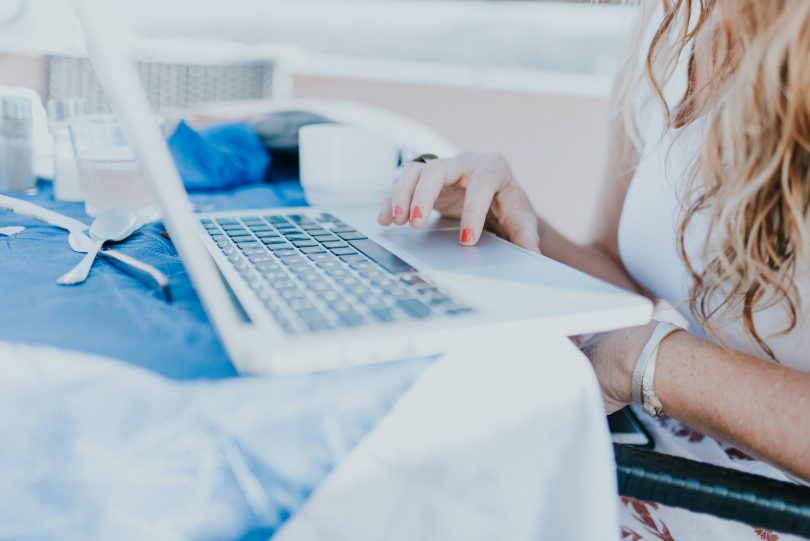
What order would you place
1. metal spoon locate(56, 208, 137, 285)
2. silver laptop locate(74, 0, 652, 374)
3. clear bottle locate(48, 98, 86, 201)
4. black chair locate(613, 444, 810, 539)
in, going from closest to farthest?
silver laptop locate(74, 0, 652, 374) < black chair locate(613, 444, 810, 539) < metal spoon locate(56, 208, 137, 285) < clear bottle locate(48, 98, 86, 201)

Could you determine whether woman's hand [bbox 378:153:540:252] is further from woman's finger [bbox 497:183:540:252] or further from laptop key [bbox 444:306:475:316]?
laptop key [bbox 444:306:475:316]

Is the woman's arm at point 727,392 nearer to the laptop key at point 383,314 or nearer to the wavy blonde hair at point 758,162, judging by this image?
the wavy blonde hair at point 758,162

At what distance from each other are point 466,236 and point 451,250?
3 centimetres

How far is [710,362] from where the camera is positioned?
0.62 meters

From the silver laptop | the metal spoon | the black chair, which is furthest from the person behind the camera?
the metal spoon

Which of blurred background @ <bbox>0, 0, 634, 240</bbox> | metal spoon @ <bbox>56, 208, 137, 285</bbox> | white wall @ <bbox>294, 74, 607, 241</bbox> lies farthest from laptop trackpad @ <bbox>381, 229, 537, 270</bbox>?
white wall @ <bbox>294, 74, 607, 241</bbox>

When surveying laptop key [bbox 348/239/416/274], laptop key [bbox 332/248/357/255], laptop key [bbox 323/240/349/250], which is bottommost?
laptop key [bbox 323/240/349/250]

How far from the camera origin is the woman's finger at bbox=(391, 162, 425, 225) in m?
0.70

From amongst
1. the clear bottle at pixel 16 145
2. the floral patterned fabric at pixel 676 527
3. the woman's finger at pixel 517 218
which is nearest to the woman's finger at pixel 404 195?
the woman's finger at pixel 517 218

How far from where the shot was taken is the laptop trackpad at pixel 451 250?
62 cm

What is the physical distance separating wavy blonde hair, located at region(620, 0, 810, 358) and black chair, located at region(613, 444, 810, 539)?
0.15 meters

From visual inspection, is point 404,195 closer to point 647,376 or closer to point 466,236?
point 466,236

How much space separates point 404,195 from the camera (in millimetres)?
706

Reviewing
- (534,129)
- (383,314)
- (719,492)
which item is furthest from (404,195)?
(534,129)
